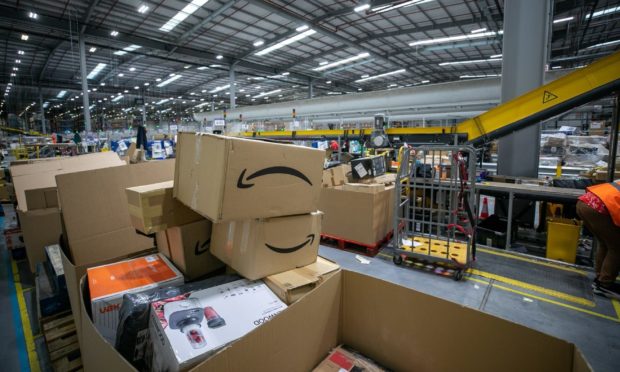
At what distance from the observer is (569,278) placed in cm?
376

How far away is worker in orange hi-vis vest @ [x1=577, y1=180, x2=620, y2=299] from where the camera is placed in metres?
2.94

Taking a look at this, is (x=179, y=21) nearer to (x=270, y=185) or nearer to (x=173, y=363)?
(x=270, y=185)

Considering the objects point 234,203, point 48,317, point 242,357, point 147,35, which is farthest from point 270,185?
point 147,35

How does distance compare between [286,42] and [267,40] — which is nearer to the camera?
[286,42]

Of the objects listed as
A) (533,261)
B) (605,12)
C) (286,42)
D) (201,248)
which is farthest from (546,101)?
(286,42)

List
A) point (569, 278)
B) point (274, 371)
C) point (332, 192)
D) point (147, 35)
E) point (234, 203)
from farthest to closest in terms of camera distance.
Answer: point (147, 35) → point (332, 192) → point (569, 278) → point (234, 203) → point (274, 371)

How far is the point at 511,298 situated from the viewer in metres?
3.38

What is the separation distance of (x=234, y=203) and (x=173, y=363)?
0.74 metres

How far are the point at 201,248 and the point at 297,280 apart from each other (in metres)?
0.73

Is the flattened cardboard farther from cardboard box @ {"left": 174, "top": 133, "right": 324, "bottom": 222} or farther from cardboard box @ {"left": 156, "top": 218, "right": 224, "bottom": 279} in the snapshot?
cardboard box @ {"left": 174, "top": 133, "right": 324, "bottom": 222}

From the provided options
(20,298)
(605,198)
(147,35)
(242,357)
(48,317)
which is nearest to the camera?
(242,357)

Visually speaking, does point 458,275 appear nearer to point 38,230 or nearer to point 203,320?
point 203,320

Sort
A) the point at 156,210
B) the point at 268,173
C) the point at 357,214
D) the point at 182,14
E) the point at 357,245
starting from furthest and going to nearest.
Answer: the point at 182,14 < the point at 357,245 < the point at 357,214 < the point at 156,210 < the point at 268,173

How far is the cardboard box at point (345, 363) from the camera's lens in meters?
1.56
